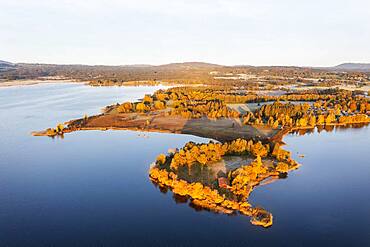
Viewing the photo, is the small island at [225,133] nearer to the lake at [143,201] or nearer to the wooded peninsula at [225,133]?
the wooded peninsula at [225,133]

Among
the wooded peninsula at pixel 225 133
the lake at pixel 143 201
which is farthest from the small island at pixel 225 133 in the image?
the lake at pixel 143 201

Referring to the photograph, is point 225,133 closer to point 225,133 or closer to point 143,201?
point 225,133

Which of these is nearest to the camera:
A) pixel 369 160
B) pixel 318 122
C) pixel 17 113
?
pixel 369 160

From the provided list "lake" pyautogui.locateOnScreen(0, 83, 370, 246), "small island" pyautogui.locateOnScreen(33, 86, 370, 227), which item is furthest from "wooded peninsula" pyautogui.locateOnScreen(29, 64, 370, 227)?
"lake" pyautogui.locateOnScreen(0, 83, 370, 246)

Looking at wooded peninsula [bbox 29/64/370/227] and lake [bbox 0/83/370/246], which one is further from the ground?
wooded peninsula [bbox 29/64/370/227]

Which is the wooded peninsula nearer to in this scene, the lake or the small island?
the small island

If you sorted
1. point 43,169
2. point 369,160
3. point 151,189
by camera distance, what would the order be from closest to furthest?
point 151,189, point 43,169, point 369,160

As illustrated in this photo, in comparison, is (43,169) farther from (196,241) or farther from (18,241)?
(196,241)

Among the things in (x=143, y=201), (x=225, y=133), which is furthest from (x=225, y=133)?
(x=143, y=201)

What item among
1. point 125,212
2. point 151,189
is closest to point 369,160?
point 151,189
